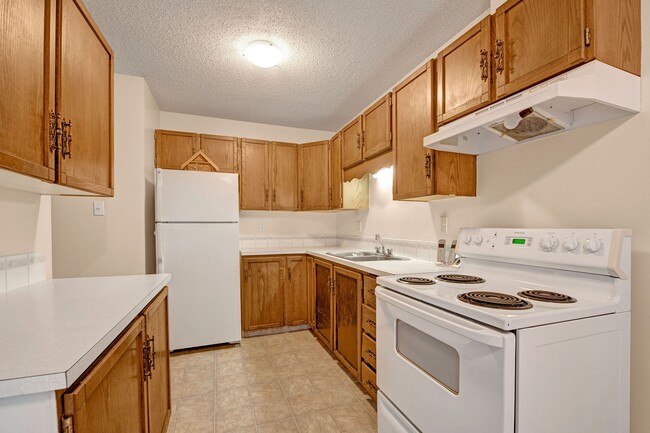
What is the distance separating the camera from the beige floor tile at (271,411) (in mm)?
1798

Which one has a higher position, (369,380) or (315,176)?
(315,176)

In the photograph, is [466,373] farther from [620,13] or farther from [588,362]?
[620,13]

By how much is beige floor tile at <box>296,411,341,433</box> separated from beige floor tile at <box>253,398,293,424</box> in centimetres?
10

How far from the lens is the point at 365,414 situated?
1.83 metres

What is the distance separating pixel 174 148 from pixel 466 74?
2.78 m

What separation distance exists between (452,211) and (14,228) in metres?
2.42

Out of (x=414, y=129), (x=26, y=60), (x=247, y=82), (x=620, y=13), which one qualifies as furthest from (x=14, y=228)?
(x=620, y=13)

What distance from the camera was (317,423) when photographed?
69.1 inches

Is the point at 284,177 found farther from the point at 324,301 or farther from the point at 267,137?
the point at 324,301

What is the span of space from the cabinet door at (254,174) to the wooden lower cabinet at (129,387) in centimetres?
186

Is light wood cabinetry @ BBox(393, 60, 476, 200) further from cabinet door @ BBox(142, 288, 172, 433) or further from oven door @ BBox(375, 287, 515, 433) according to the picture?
cabinet door @ BBox(142, 288, 172, 433)

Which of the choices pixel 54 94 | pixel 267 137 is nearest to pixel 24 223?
pixel 54 94

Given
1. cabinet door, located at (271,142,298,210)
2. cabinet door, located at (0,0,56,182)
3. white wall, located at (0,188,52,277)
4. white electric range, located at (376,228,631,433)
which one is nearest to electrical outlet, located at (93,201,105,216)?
white wall, located at (0,188,52,277)

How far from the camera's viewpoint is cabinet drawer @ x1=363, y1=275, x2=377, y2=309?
1892mm
